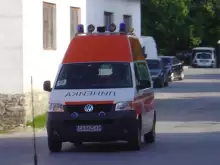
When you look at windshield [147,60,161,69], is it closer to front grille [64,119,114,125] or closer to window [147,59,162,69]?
window [147,59,162,69]

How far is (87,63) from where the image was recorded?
18109 millimetres

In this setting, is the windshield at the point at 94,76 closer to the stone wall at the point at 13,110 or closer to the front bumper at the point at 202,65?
the stone wall at the point at 13,110

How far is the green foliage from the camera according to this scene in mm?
71875

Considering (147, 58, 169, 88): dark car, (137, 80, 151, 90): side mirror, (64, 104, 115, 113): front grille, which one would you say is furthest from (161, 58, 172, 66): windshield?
(64, 104, 115, 113): front grille

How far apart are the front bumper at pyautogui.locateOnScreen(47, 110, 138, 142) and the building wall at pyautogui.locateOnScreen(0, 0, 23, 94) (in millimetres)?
7889

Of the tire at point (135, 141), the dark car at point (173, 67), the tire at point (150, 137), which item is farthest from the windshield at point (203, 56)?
the tire at point (135, 141)

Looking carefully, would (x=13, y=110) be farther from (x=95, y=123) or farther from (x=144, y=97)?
(x=95, y=123)

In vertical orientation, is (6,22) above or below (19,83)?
above

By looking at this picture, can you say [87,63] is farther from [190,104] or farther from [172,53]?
[172,53]

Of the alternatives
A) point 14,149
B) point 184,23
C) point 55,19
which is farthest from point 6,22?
point 184,23

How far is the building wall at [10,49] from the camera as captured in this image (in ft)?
80.4

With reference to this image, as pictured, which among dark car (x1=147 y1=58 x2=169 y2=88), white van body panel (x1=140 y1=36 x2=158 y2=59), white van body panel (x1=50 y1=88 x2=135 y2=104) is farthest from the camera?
white van body panel (x1=140 y1=36 x2=158 y2=59)

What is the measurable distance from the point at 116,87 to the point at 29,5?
831 cm

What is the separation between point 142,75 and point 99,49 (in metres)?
1.29
